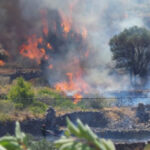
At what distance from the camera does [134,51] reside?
44406 millimetres

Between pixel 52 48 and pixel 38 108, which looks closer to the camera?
pixel 38 108

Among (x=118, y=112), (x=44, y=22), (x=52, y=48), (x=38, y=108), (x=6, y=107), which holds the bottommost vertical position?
(x=118, y=112)

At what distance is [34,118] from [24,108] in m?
1.76

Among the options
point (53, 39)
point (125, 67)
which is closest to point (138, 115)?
point (125, 67)

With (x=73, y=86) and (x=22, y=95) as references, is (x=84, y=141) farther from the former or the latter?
(x=73, y=86)

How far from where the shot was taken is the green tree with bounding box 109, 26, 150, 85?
43.7m

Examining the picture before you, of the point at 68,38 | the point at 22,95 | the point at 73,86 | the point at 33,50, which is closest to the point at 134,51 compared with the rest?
A: the point at 73,86

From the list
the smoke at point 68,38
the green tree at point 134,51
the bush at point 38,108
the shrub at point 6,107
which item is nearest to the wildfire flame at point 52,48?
the smoke at point 68,38

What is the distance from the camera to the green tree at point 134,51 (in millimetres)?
43656

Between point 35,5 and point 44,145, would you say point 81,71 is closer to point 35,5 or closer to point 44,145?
point 35,5

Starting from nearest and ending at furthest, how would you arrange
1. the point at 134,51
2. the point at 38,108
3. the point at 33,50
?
the point at 38,108
the point at 134,51
the point at 33,50

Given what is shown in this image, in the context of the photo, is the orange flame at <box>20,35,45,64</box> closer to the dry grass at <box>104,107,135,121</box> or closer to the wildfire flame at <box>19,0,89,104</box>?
the wildfire flame at <box>19,0,89,104</box>

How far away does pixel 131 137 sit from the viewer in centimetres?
2391

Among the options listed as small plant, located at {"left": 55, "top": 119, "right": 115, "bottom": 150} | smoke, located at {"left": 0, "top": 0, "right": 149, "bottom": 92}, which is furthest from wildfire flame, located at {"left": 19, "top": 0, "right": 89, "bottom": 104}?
small plant, located at {"left": 55, "top": 119, "right": 115, "bottom": 150}
